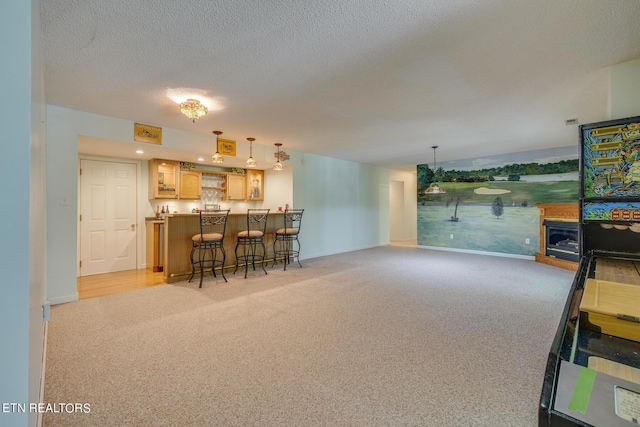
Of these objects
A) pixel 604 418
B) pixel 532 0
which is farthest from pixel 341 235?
pixel 604 418

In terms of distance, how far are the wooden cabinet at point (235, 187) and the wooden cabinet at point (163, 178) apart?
1.09 metres

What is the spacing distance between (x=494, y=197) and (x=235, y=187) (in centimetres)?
618

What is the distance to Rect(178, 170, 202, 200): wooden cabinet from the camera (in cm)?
553

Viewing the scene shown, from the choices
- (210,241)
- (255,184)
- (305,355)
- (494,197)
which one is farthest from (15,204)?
(494,197)

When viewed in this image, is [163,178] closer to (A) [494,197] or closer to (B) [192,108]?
(B) [192,108]

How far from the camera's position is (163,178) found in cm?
530

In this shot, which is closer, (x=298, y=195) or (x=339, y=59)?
(x=339, y=59)

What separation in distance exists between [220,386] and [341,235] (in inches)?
217

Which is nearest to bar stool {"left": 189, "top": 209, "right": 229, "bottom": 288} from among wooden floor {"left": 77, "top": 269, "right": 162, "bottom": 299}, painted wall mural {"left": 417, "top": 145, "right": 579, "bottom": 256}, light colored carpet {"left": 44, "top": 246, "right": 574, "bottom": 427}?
light colored carpet {"left": 44, "top": 246, "right": 574, "bottom": 427}

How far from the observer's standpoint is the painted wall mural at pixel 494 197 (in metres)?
5.87

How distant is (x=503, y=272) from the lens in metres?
4.87

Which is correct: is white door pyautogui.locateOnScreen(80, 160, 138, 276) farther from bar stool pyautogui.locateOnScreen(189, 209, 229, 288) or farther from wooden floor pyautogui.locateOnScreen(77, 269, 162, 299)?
bar stool pyautogui.locateOnScreen(189, 209, 229, 288)

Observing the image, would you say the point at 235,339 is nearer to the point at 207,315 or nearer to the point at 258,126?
the point at 207,315

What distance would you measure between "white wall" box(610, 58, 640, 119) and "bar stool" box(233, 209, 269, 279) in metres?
4.45
